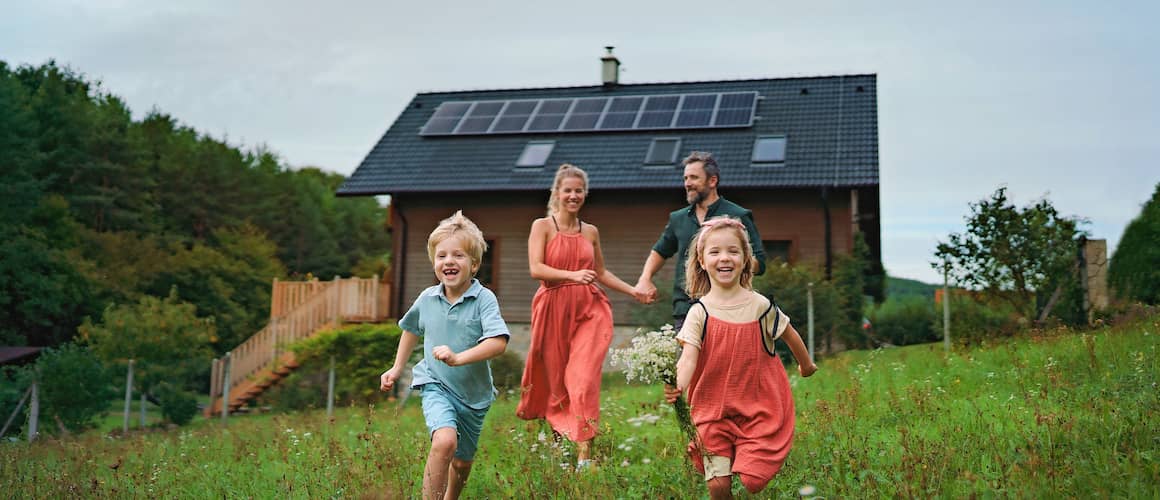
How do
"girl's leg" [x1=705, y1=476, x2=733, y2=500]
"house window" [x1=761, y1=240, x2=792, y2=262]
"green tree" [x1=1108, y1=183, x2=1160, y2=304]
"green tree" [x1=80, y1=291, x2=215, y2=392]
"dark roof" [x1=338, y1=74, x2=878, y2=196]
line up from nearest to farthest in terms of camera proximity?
"girl's leg" [x1=705, y1=476, x2=733, y2=500], "green tree" [x1=1108, y1=183, x2=1160, y2=304], "green tree" [x1=80, y1=291, x2=215, y2=392], "dark roof" [x1=338, y1=74, x2=878, y2=196], "house window" [x1=761, y1=240, x2=792, y2=262]

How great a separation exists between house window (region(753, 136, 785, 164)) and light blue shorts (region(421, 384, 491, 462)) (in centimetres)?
1389

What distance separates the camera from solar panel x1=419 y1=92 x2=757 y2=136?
63.0 feet

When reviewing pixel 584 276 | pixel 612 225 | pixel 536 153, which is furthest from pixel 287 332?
pixel 584 276

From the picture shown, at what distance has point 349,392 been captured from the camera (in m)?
15.8

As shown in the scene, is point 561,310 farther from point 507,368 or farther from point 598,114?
point 598,114

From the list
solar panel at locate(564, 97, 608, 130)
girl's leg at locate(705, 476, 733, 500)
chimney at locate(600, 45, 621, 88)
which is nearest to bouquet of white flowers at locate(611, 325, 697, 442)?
girl's leg at locate(705, 476, 733, 500)

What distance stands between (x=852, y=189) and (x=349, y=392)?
980cm

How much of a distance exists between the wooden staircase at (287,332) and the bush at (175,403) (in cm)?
205

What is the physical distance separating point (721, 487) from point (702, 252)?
1.08m

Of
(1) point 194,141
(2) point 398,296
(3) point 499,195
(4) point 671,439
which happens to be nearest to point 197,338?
(2) point 398,296

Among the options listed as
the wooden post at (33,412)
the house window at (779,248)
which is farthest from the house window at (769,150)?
the wooden post at (33,412)

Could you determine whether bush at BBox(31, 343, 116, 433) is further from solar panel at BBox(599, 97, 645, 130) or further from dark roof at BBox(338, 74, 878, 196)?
solar panel at BBox(599, 97, 645, 130)

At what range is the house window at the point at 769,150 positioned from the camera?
57.8 ft

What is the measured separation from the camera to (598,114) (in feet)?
65.9
